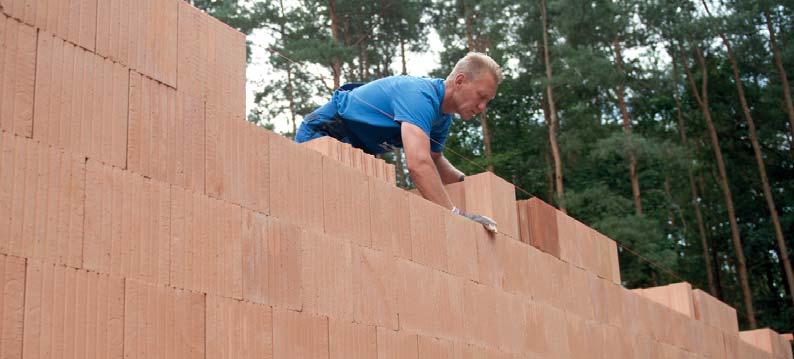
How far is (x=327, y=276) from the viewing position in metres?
4.30

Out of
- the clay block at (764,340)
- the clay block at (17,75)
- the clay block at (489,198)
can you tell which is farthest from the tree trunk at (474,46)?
the clay block at (17,75)

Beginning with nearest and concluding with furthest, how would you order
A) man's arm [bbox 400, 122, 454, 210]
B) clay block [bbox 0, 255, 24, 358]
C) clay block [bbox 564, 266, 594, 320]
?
clay block [bbox 0, 255, 24, 358]
man's arm [bbox 400, 122, 454, 210]
clay block [bbox 564, 266, 594, 320]

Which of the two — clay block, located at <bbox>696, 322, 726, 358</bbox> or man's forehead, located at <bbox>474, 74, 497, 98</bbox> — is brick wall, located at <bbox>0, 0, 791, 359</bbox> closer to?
man's forehead, located at <bbox>474, 74, 497, 98</bbox>

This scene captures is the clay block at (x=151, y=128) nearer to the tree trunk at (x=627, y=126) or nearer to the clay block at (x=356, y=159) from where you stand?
the clay block at (x=356, y=159)

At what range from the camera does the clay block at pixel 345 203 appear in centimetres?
447

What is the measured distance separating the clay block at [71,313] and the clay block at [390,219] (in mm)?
1667

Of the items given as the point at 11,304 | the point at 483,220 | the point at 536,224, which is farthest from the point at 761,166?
the point at 11,304

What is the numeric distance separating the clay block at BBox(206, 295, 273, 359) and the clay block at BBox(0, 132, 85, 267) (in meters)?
0.60

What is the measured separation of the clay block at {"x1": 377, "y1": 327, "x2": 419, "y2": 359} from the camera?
4535 mm

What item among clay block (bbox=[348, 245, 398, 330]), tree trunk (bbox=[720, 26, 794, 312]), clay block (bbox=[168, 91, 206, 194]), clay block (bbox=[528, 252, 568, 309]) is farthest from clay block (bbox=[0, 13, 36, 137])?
tree trunk (bbox=[720, 26, 794, 312])

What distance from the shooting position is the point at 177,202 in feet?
11.9

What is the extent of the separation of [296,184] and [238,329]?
77cm

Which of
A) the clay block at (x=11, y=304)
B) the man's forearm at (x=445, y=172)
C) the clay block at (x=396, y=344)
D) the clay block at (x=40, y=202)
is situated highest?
the man's forearm at (x=445, y=172)

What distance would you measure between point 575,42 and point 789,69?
16.2ft
